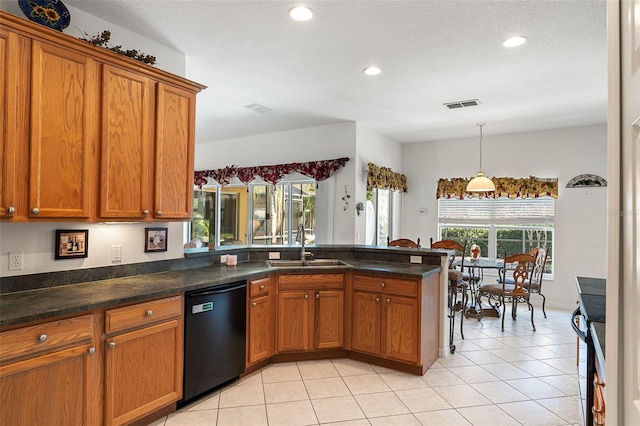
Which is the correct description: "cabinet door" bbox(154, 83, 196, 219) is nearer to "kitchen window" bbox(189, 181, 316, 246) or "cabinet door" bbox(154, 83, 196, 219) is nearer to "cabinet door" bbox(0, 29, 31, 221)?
"cabinet door" bbox(0, 29, 31, 221)

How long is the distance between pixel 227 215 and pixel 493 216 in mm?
4900

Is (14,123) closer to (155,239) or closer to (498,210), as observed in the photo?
(155,239)

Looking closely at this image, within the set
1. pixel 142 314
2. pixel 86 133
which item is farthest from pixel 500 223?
pixel 86 133

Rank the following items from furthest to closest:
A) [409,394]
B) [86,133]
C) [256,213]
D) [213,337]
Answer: [256,213], [409,394], [213,337], [86,133]

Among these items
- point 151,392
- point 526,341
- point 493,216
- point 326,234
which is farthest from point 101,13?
point 493,216

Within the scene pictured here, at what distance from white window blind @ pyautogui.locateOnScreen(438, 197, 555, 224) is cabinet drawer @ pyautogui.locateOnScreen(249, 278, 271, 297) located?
445 cm

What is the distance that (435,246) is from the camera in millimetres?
4711

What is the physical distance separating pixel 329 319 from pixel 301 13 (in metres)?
2.63

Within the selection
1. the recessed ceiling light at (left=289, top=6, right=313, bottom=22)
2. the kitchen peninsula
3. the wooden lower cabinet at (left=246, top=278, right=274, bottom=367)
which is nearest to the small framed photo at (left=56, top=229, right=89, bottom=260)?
the kitchen peninsula

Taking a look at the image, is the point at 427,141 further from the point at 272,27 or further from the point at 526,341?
the point at 272,27

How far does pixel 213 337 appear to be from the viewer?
9.15 feet

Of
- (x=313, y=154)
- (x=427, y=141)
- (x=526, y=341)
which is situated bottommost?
(x=526, y=341)

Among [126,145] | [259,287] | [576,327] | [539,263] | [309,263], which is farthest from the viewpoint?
[539,263]

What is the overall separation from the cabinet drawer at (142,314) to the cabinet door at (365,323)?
166 centimetres
